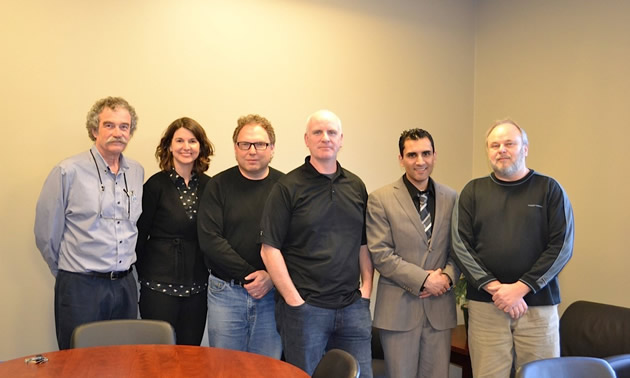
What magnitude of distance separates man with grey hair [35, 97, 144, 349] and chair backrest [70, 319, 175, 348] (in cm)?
42

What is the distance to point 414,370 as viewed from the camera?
126 inches

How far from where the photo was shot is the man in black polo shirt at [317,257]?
117 inches

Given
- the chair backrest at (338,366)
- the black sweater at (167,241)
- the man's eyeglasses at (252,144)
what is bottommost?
the chair backrest at (338,366)

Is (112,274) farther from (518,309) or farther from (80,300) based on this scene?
(518,309)

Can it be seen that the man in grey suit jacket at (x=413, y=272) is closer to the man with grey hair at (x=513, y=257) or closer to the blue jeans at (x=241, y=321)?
the man with grey hair at (x=513, y=257)

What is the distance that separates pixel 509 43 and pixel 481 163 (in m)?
1.12

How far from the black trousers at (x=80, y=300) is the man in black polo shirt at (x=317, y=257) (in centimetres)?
91

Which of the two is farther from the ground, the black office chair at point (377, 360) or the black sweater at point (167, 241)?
the black sweater at point (167, 241)

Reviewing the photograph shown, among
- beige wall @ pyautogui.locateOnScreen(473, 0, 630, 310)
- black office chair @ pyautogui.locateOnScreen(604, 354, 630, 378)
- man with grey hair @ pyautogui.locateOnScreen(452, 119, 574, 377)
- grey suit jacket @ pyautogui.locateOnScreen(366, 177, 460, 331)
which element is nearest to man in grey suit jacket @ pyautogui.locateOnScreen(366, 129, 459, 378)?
grey suit jacket @ pyautogui.locateOnScreen(366, 177, 460, 331)

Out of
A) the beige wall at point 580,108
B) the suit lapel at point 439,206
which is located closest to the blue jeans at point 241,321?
the suit lapel at point 439,206

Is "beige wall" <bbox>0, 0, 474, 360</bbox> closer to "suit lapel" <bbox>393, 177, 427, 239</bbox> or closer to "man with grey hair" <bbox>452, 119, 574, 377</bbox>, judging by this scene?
"suit lapel" <bbox>393, 177, 427, 239</bbox>

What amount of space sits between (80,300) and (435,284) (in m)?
1.91

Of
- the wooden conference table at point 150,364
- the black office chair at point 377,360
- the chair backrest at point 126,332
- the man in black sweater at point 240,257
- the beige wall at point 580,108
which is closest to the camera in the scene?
the wooden conference table at point 150,364

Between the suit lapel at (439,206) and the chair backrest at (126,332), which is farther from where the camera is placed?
the suit lapel at (439,206)
